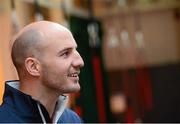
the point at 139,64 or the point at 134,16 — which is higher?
the point at 134,16

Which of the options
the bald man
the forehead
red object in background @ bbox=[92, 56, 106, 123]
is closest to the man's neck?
the bald man

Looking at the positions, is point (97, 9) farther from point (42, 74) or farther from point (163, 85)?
point (42, 74)

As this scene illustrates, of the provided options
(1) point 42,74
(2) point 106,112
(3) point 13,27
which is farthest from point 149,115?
(1) point 42,74

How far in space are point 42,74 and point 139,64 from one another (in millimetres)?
4019

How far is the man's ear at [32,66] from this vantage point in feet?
5.25

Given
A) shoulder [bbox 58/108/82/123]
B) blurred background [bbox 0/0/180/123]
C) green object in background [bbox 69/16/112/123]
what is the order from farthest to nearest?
blurred background [bbox 0/0/180/123] < green object in background [bbox 69/16/112/123] < shoulder [bbox 58/108/82/123]

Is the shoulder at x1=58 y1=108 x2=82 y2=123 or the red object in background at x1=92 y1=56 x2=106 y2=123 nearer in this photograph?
the shoulder at x1=58 y1=108 x2=82 y2=123

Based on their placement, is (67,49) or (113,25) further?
(113,25)

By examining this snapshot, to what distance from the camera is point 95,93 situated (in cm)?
388

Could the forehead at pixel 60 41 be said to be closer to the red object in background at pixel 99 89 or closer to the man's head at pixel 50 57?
the man's head at pixel 50 57

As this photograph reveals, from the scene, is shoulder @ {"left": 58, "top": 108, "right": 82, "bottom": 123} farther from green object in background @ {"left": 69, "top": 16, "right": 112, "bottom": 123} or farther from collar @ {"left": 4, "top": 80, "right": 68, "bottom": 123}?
green object in background @ {"left": 69, "top": 16, "right": 112, "bottom": 123}

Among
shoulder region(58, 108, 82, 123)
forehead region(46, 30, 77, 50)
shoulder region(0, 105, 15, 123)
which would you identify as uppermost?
forehead region(46, 30, 77, 50)

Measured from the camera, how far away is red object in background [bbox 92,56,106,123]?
12.0 feet

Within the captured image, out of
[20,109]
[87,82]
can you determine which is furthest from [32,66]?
[87,82]
